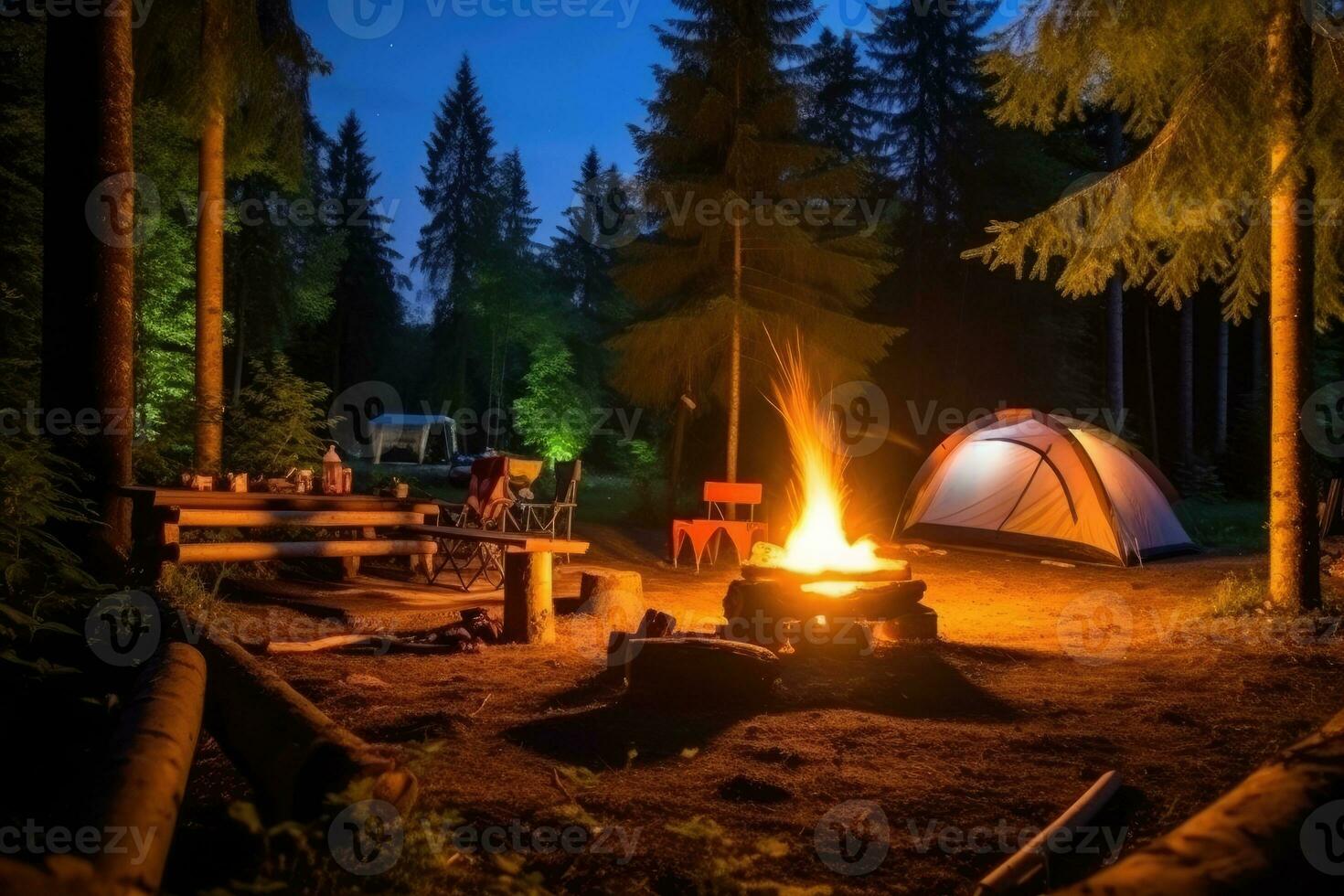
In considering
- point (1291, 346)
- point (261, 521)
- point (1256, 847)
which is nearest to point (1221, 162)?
point (1291, 346)

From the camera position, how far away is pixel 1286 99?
21.9 ft

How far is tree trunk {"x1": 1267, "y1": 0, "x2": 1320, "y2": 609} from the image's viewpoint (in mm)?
6730

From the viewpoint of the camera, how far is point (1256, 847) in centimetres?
208

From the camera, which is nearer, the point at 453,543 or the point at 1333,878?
the point at 1333,878

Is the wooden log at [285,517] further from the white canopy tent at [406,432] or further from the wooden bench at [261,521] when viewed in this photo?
the white canopy tent at [406,432]

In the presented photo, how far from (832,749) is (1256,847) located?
209 centimetres

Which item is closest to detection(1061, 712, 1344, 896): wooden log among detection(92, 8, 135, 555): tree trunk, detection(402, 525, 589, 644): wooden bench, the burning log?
the burning log

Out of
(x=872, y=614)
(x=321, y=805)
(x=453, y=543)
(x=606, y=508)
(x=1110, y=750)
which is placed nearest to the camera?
(x=321, y=805)

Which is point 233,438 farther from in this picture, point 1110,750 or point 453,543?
point 1110,750

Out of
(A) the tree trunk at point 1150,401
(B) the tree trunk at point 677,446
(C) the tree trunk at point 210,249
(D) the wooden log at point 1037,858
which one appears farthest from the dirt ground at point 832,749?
(A) the tree trunk at point 1150,401

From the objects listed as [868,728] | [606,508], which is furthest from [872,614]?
[606,508]

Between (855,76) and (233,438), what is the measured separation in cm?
1951

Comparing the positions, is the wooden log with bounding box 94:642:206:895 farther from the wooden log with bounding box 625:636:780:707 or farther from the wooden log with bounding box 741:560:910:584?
the wooden log with bounding box 741:560:910:584

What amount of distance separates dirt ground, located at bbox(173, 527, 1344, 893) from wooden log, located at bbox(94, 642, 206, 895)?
0.38 m
